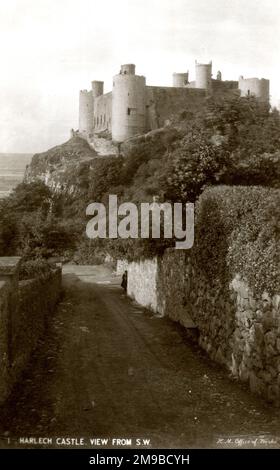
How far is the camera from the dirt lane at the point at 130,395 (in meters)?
7.78

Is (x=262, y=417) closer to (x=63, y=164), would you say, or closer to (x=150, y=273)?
(x=150, y=273)

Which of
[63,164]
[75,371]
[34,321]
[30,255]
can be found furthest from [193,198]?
[63,164]

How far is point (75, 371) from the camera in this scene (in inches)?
425

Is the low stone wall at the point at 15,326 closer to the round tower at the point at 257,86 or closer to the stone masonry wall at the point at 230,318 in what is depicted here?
the stone masonry wall at the point at 230,318

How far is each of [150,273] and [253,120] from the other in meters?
7.09

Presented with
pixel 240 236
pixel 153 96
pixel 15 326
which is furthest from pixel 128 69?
pixel 15 326

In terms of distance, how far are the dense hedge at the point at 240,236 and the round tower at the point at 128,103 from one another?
247ft

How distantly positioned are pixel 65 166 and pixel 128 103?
16.8m

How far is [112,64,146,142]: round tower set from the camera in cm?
8644

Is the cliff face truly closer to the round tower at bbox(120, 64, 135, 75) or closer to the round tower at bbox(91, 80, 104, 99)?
the round tower at bbox(91, 80, 104, 99)

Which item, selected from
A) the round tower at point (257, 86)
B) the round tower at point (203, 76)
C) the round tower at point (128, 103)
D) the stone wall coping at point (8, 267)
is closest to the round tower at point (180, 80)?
the round tower at point (203, 76)

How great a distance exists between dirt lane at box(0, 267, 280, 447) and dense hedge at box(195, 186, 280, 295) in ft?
6.54

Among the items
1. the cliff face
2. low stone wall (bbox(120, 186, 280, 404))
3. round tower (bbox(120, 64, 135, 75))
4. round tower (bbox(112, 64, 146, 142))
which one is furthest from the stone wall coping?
round tower (bbox(120, 64, 135, 75))

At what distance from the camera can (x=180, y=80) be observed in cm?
9675
